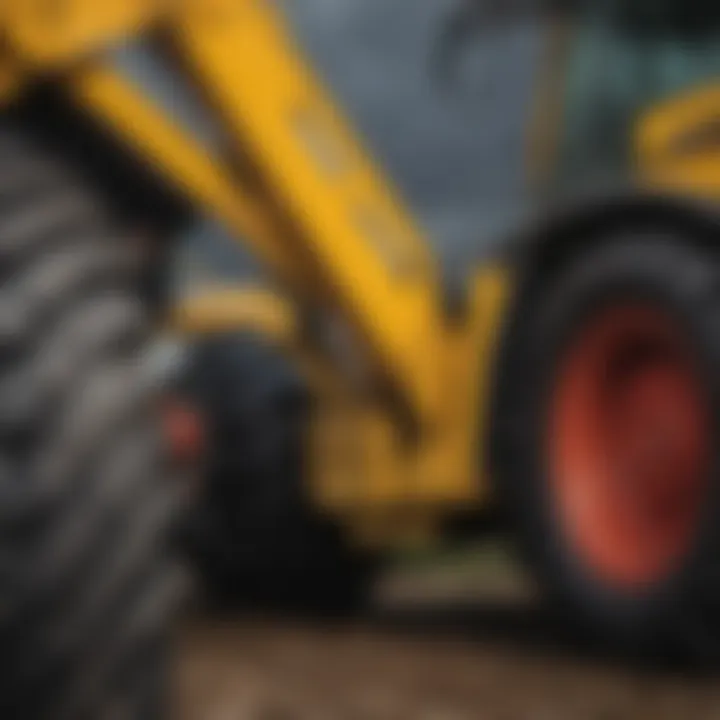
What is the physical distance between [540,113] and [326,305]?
63 centimetres

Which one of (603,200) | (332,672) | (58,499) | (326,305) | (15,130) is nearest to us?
(58,499)

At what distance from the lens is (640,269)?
8.03ft

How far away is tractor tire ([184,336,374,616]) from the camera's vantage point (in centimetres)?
335

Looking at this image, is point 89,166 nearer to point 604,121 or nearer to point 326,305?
point 326,305

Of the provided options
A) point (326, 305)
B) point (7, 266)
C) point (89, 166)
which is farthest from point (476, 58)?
point (7, 266)

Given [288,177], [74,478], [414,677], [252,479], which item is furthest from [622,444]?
[74,478]

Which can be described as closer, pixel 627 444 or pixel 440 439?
pixel 627 444

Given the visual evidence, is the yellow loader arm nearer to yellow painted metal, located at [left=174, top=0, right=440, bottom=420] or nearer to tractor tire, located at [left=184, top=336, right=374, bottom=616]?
yellow painted metal, located at [left=174, top=0, right=440, bottom=420]

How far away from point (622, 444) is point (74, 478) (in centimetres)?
160

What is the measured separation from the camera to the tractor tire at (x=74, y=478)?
1.01 meters

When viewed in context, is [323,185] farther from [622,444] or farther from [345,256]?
[622,444]

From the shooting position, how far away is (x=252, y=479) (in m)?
3.37

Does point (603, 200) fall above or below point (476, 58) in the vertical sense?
below

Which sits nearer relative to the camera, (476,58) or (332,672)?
(332,672)
